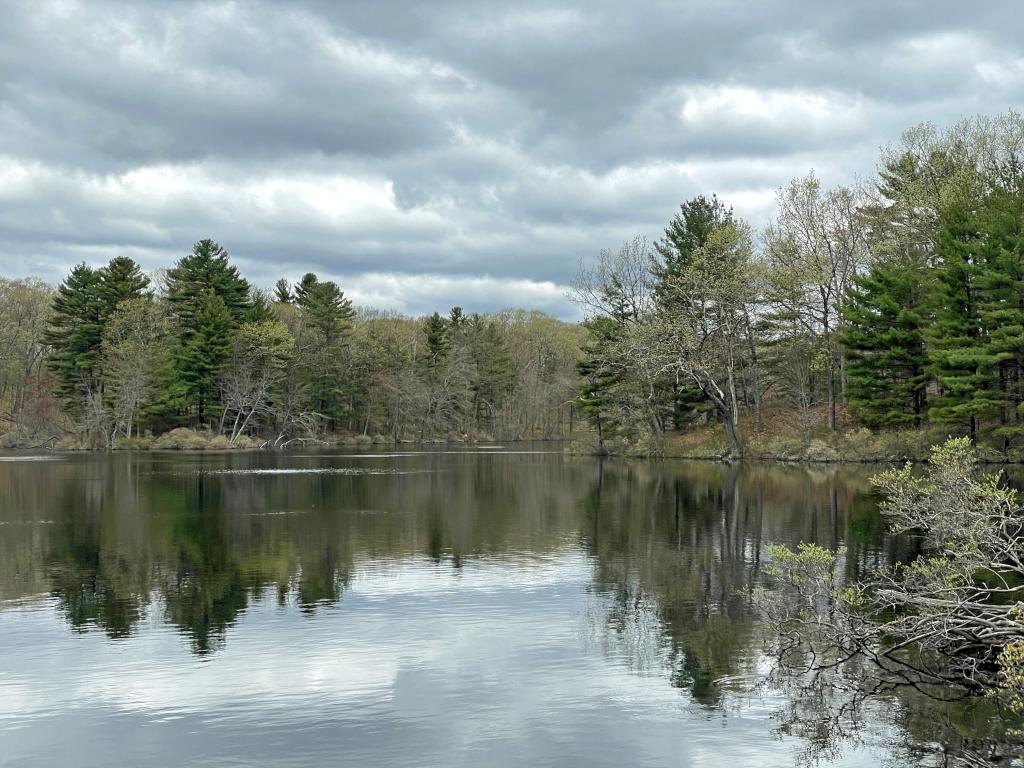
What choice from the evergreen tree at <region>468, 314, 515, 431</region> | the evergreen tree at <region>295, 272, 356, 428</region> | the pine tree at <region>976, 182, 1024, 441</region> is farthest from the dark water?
the evergreen tree at <region>468, 314, 515, 431</region>

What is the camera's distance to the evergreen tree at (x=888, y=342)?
50750 mm

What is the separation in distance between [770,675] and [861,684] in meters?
1.10

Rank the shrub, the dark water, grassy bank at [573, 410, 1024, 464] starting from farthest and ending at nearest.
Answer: the shrub
grassy bank at [573, 410, 1024, 464]
the dark water

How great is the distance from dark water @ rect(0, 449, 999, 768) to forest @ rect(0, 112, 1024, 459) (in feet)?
70.4

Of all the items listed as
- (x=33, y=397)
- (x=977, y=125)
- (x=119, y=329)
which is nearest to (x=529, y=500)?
(x=977, y=125)

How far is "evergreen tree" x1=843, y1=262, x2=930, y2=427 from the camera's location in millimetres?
50750

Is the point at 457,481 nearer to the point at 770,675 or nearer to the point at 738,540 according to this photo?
the point at 738,540

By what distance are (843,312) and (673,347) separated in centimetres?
1027

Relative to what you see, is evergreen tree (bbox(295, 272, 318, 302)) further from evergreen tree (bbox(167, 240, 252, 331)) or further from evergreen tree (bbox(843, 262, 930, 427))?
evergreen tree (bbox(843, 262, 930, 427))

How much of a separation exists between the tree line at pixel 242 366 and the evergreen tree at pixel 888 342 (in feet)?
134

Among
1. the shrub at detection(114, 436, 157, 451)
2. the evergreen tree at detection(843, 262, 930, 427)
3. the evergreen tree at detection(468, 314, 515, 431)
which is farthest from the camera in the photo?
the evergreen tree at detection(468, 314, 515, 431)

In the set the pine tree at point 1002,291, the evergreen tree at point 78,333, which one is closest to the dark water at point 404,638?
the pine tree at point 1002,291

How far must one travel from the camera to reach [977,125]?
56.3 m

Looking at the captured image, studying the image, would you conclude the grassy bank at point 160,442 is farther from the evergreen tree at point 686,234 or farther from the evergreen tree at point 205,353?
the evergreen tree at point 686,234
